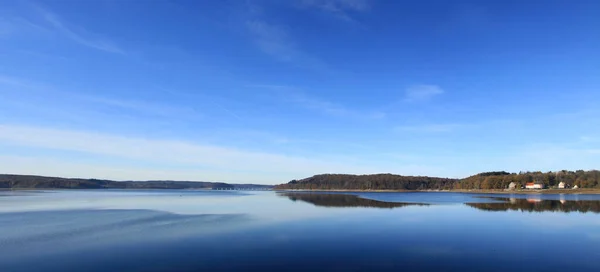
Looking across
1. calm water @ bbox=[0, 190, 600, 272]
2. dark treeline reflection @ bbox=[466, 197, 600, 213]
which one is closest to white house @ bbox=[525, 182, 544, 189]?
dark treeline reflection @ bbox=[466, 197, 600, 213]

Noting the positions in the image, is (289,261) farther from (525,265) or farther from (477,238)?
(477,238)

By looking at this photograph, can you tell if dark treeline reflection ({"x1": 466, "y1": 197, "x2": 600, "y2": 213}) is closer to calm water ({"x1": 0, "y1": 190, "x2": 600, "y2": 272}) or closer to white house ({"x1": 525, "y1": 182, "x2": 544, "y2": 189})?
calm water ({"x1": 0, "y1": 190, "x2": 600, "y2": 272})

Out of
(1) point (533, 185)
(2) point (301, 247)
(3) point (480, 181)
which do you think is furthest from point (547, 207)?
(3) point (480, 181)

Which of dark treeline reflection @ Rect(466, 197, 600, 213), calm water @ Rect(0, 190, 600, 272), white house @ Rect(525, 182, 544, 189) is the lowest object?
calm water @ Rect(0, 190, 600, 272)

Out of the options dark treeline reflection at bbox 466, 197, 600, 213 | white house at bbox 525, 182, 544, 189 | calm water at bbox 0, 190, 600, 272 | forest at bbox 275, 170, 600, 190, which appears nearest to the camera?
calm water at bbox 0, 190, 600, 272

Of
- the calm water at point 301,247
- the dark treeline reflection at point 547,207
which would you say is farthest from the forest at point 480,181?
the calm water at point 301,247

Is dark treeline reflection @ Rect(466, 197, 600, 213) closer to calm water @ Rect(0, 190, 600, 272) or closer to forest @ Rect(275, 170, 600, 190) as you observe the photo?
calm water @ Rect(0, 190, 600, 272)

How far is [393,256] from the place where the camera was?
551 inches

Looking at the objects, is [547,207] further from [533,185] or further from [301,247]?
[533,185]

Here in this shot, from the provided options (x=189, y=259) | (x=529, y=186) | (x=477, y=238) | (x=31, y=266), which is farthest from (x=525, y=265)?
(x=529, y=186)

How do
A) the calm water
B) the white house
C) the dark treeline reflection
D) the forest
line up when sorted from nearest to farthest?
the calm water → the dark treeline reflection → the forest → the white house

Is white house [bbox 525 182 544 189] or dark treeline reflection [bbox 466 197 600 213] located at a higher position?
white house [bbox 525 182 544 189]

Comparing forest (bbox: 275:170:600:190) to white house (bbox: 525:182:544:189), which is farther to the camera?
white house (bbox: 525:182:544:189)

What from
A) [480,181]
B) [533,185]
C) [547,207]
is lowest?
[547,207]
